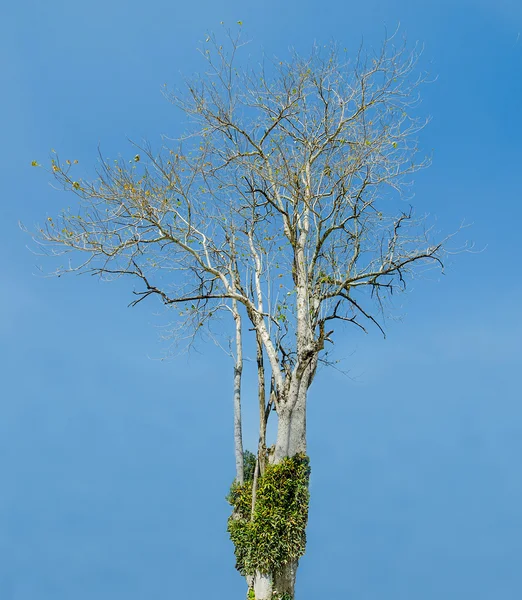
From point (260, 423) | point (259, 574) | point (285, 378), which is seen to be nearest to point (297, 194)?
point (285, 378)

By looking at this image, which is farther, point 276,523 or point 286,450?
point 286,450

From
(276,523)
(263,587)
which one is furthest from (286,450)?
(263,587)

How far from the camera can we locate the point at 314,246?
12.1 meters

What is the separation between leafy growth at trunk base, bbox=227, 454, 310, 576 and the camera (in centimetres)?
1000

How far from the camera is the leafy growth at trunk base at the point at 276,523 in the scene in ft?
32.8

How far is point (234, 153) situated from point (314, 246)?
91.2 inches

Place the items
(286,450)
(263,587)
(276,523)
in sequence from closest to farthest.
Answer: (263,587) → (276,523) → (286,450)

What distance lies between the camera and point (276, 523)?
10086 mm

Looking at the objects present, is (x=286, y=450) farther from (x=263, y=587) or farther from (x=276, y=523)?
(x=263, y=587)

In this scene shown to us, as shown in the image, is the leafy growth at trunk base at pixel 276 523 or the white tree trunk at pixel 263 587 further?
the leafy growth at trunk base at pixel 276 523

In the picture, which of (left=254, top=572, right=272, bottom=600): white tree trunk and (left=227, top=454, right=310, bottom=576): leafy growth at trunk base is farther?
(left=227, top=454, right=310, bottom=576): leafy growth at trunk base

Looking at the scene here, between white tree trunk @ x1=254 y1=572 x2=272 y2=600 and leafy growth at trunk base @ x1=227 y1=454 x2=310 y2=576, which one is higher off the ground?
leafy growth at trunk base @ x1=227 y1=454 x2=310 y2=576

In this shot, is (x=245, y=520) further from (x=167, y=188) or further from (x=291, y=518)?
(x=167, y=188)

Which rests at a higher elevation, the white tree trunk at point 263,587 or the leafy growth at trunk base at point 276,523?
the leafy growth at trunk base at point 276,523
